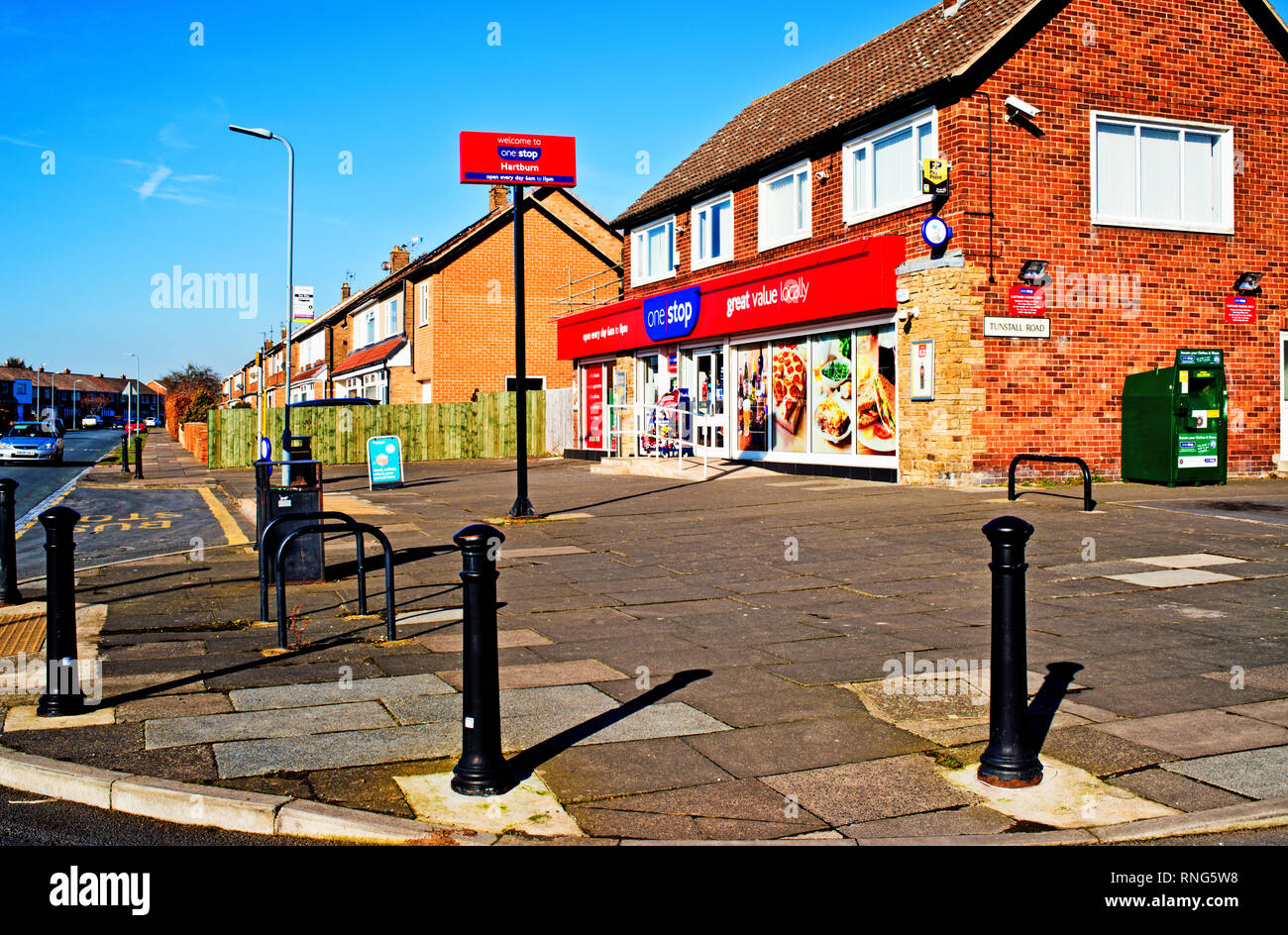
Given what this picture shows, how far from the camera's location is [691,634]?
24.7 feet

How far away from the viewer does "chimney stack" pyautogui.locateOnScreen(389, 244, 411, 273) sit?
50312 millimetres

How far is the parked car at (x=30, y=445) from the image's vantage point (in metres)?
36.7

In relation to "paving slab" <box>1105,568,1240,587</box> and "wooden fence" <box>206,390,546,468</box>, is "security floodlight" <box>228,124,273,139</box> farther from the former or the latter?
"paving slab" <box>1105,568,1240,587</box>

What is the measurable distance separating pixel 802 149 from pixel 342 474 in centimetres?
1545

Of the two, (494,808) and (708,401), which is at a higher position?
(708,401)

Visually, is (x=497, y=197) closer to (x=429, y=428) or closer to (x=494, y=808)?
(x=429, y=428)

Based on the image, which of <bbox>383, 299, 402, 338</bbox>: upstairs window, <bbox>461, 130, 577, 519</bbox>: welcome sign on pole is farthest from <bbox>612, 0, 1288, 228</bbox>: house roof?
<bbox>383, 299, 402, 338</bbox>: upstairs window

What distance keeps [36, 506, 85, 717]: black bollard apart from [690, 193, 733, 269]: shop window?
1803 centimetres

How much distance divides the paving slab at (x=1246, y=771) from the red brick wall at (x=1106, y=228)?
1135 centimetres

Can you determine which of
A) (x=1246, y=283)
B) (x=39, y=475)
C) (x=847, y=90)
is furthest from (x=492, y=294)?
(x=1246, y=283)

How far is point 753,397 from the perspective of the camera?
21562 millimetres

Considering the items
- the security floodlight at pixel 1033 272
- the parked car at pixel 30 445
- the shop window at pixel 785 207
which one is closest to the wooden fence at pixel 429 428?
the parked car at pixel 30 445

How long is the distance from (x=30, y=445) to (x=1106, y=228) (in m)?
35.5
